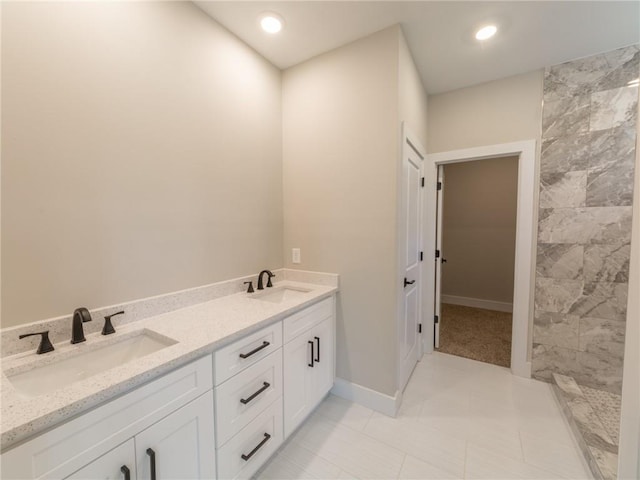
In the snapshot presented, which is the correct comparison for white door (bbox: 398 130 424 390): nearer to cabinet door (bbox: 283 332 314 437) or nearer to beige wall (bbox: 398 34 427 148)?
beige wall (bbox: 398 34 427 148)

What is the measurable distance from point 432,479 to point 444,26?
2.78 metres

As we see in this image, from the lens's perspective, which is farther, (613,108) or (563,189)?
(563,189)

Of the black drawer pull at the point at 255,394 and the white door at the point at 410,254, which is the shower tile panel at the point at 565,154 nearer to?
the white door at the point at 410,254

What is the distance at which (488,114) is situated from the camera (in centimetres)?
237

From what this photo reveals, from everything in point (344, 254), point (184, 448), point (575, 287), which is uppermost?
point (344, 254)

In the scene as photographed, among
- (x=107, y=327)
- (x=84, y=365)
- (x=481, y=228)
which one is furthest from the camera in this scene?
(x=481, y=228)

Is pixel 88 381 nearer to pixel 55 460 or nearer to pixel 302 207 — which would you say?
pixel 55 460

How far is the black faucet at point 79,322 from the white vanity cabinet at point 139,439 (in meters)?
0.49

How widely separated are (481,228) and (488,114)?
2.31 m

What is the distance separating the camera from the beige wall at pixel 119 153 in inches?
39.9

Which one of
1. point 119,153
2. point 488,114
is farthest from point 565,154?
point 119,153

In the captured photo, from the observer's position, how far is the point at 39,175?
105cm

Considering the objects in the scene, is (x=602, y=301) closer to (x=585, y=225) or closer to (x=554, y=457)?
(x=585, y=225)

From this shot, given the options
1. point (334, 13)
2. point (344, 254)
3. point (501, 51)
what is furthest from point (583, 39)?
point (344, 254)
